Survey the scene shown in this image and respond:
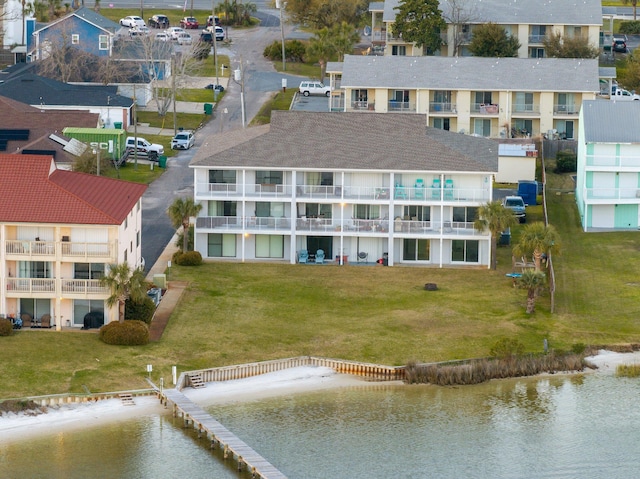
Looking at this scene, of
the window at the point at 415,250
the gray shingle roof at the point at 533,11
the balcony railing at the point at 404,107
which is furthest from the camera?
the gray shingle roof at the point at 533,11

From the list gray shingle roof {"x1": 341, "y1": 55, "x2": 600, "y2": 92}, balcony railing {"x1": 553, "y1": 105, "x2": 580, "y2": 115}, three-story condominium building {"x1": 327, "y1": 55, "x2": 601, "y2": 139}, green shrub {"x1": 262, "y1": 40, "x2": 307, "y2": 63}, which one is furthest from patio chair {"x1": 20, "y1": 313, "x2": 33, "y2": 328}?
green shrub {"x1": 262, "y1": 40, "x2": 307, "y2": 63}

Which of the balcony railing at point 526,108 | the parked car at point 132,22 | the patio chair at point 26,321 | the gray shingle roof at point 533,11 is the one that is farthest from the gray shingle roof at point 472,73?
the patio chair at point 26,321

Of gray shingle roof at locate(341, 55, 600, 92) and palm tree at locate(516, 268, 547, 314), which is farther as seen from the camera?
gray shingle roof at locate(341, 55, 600, 92)

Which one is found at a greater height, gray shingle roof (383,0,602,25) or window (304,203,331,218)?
gray shingle roof (383,0,602,25)

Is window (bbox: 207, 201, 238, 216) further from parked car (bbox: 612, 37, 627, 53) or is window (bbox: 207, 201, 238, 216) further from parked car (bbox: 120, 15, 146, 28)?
parked car (bbox: 612, 37, 627, 53)

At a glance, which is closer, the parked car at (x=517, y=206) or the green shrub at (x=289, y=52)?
the parked car at (x=517, y=206)

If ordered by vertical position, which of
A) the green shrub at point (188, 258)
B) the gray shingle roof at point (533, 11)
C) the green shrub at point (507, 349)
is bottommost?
the green shrub at point (507, 349)

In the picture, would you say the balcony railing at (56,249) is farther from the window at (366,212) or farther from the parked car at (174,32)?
the parked car at (174,32)

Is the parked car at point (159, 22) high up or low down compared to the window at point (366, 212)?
up
